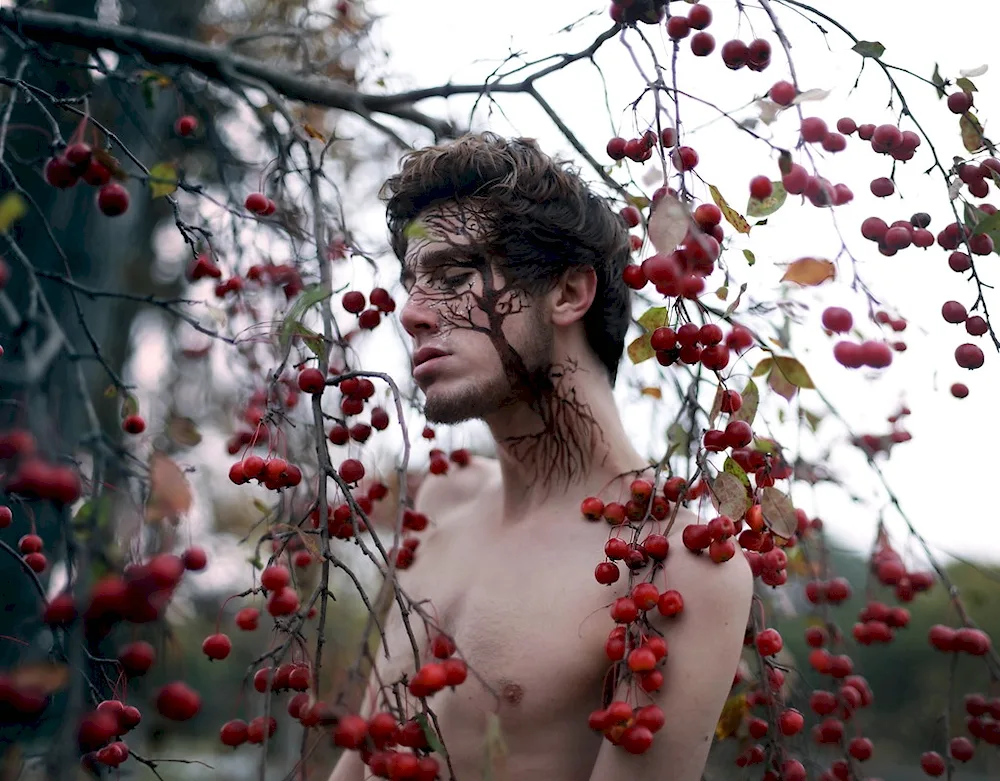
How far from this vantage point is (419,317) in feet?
4.88

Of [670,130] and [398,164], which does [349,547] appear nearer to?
[398,164]

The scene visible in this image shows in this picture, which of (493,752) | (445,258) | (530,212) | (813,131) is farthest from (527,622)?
(813,131)

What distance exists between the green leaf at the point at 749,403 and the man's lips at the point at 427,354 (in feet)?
1.75

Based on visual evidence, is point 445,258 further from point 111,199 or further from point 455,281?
point 111,199

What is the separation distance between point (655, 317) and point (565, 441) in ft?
1.55

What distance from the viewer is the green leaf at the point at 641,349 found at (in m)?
1.23

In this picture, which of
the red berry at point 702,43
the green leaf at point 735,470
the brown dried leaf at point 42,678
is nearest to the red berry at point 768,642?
the green leaf at point 735,470

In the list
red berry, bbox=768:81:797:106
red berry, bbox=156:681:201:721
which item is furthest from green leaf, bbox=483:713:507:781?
red berry, bbox=768:81:797:106

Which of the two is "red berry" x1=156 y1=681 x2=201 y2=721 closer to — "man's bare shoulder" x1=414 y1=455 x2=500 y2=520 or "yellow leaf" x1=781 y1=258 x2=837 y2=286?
"yellow leaf" x1=781 y1=258 x2=837 y2=286

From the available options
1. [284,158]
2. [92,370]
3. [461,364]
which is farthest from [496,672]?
[92,370]

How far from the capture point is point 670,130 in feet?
4.05

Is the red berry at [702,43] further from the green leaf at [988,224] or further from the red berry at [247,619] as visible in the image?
the red berry at [247,619]

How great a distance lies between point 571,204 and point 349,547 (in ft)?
6.06

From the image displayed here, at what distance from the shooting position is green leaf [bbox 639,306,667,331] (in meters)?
1.18
